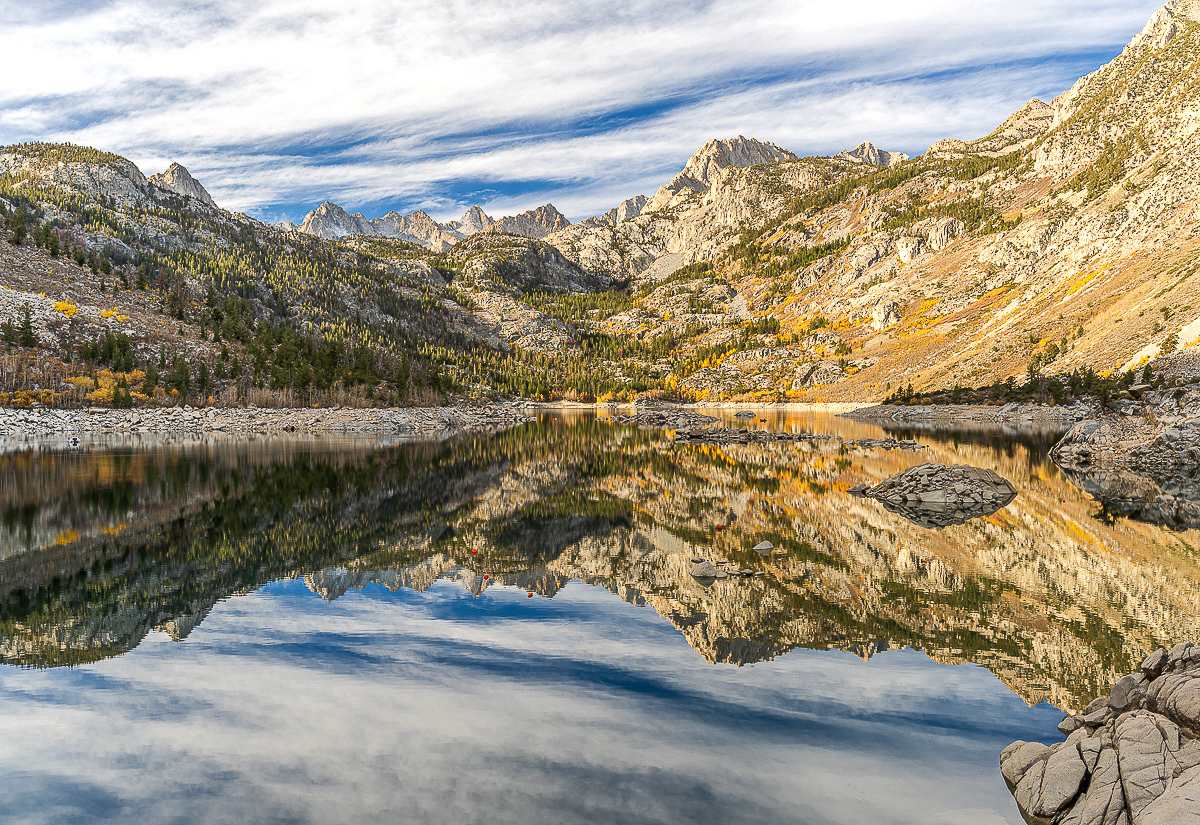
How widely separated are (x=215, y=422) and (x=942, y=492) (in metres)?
101

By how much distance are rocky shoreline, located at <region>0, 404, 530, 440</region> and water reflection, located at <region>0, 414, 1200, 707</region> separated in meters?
52.3

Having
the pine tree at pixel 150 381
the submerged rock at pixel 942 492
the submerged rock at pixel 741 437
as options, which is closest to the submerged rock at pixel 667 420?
the submerged rock at pixel 741 437

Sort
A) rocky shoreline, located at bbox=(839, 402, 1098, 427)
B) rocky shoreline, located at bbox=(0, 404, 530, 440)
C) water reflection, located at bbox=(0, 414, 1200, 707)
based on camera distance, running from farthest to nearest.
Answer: rocky shoreline, located at bbox=(839, 402, 1098, 427)
rocky shoreline, located at bbox=(0, 404, 530, 440)
water reflection, located at bbox=(0, 414, 1200, 707)

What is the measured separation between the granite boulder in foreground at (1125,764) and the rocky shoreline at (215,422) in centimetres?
8654

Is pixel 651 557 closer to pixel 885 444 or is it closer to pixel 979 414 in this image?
pixel 885 444

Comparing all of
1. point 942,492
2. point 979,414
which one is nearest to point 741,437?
point 942,492

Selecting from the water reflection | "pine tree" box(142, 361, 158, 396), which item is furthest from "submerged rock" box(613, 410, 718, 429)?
"pine tree" box(142, 361, 158, 396)

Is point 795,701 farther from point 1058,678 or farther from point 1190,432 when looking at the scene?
point 1190,432

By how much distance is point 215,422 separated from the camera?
326 ft

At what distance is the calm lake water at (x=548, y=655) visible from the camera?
9367 mm

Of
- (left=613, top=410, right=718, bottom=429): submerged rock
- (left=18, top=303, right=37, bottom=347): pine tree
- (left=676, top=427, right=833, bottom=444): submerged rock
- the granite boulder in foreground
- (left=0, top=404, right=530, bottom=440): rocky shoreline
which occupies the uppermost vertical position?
(left=18, top=303, right=37, bottom=347): pine tree

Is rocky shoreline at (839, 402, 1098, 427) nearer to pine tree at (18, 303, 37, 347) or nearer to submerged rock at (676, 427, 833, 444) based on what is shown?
submerged rock at (676, 427, 833, 444)

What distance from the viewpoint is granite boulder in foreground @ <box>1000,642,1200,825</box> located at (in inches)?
306

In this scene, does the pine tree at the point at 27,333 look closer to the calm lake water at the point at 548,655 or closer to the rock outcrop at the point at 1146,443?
the calm lake water at the point at 548,655
